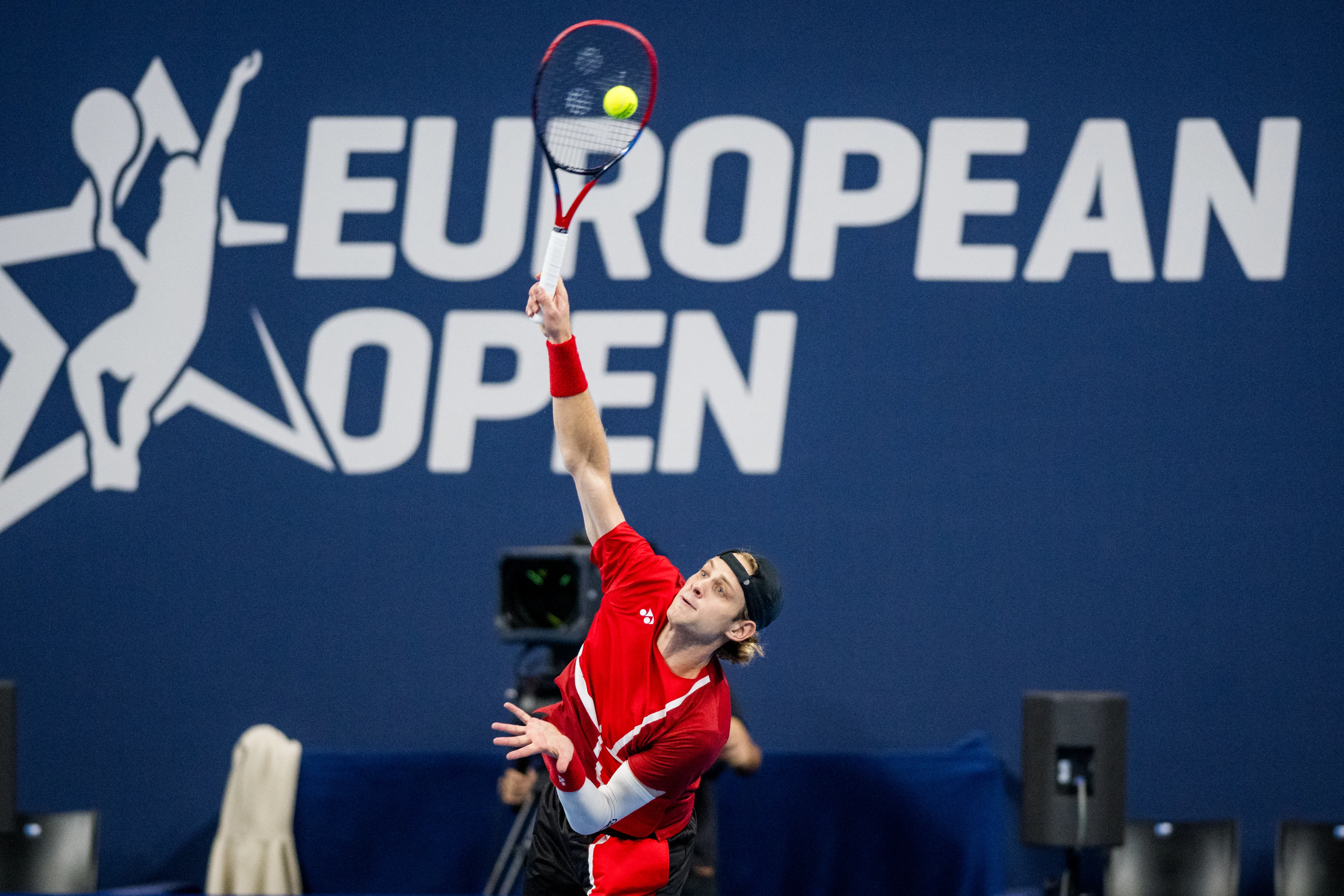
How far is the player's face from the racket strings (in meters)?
1.06

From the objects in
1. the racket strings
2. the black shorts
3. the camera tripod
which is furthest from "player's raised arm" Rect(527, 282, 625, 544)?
the camera tripod

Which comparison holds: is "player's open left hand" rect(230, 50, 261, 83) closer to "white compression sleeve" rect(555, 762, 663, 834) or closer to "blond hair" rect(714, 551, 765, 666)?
"blond hair" rect(714, 551, 765, 666)

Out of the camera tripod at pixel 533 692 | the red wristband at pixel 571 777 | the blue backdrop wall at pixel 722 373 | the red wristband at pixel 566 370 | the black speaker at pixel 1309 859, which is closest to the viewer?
the red wristband at pixel 571 777

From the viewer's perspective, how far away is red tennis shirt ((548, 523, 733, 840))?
10.6 ft

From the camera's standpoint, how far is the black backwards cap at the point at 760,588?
329 cm

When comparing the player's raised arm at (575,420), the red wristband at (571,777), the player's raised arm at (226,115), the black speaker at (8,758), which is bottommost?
the black speaker at (8,758)

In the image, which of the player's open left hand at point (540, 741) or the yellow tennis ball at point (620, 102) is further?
the yellow tennis ball at point (620, 102)

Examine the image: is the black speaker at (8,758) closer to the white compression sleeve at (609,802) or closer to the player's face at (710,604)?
the white compression sleeve at (609,802)

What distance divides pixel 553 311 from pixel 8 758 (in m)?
3.06

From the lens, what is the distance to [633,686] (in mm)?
3322

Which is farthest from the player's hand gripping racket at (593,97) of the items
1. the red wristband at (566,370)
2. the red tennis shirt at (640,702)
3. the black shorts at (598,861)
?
the black shorts at (598,861)

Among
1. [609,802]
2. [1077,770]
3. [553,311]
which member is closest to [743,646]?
[609,802]

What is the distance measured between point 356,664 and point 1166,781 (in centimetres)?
348

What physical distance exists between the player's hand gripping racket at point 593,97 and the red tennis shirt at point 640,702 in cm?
83
